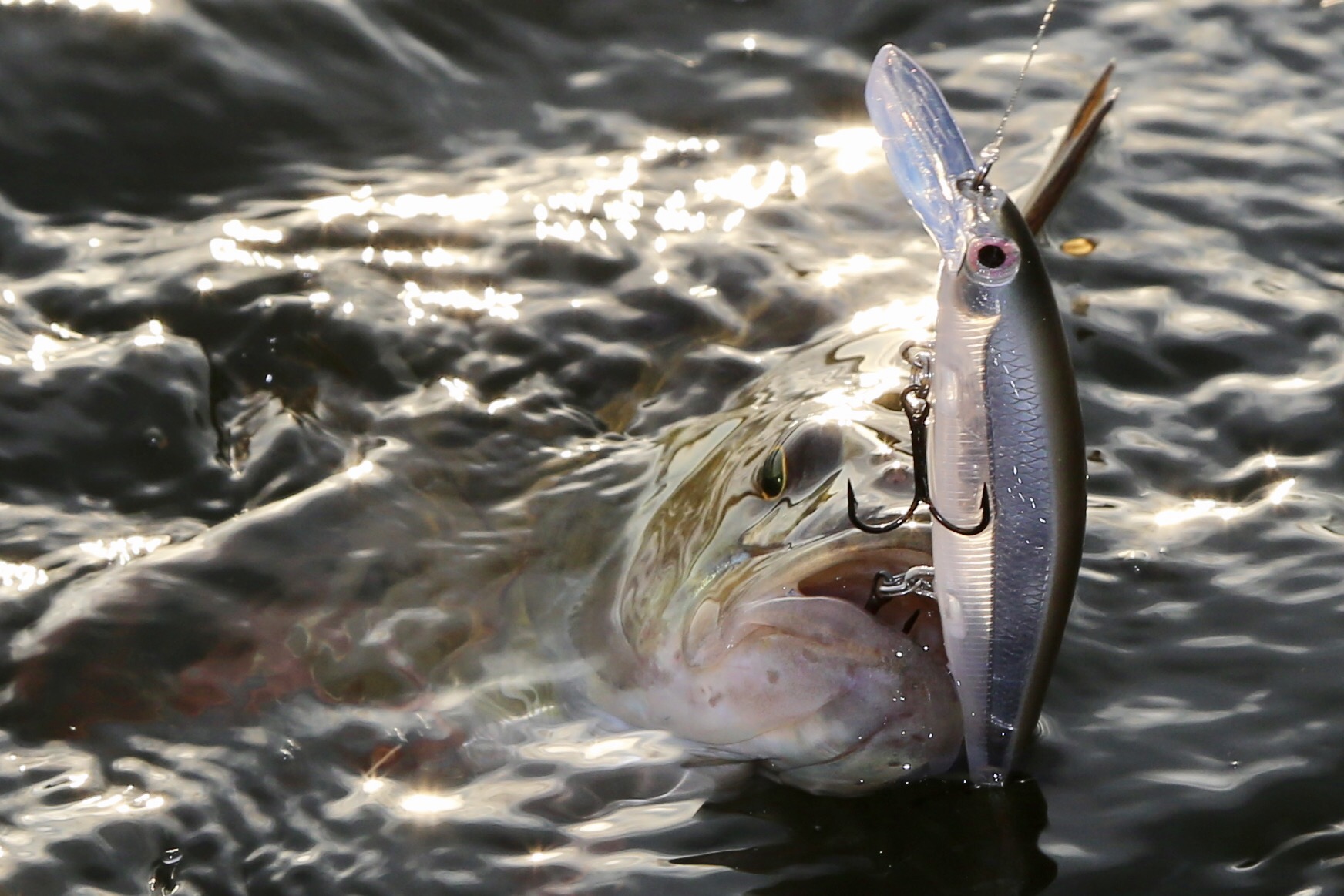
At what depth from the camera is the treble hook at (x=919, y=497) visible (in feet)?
6.65

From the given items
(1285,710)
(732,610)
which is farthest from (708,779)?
(1285,710)

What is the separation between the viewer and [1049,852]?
2619 millimetres

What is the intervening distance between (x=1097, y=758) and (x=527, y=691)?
1.17 m

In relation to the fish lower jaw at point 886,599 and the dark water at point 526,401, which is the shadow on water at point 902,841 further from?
the fish lower jaw at point 886,599

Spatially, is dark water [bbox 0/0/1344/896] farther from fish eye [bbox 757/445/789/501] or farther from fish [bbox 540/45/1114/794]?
fish eye [bbox 757/445/789/501]

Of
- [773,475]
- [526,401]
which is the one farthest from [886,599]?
[526,401]

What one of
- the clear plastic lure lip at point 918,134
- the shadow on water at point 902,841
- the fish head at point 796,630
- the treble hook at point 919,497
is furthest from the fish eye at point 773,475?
the clear plastic lure lip at point 918,134

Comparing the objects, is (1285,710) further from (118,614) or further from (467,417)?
(118,614)

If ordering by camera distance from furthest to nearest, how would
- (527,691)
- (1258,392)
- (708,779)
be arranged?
(1258,392), (527,691), (708,779)

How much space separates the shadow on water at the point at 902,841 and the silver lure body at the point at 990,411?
20.7 inches

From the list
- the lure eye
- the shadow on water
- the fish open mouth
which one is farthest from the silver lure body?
the shadow on water

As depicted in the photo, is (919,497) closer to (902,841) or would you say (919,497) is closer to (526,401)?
(902,841)

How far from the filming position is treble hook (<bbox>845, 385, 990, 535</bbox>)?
2.03 m

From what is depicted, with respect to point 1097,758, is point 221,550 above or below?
above
